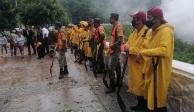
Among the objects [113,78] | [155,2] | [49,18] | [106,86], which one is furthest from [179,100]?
[49,18]

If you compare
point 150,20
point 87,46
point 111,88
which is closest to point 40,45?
point 87,46

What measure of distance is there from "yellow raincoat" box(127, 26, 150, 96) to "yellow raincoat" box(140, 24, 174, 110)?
762 mm

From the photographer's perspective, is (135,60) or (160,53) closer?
(160,53)

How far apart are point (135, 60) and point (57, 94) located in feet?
11.7

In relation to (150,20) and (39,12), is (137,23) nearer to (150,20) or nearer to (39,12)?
(150,20)

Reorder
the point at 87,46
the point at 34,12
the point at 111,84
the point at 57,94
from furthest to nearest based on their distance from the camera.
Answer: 1. the point at 34,12
2. the point at 87,46
3. the point at 57,94
4. the point at 111,84

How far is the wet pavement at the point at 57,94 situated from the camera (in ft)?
29.5

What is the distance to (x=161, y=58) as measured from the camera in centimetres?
629

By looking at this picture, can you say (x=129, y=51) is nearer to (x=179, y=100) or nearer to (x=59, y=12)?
(x=179, y=100)

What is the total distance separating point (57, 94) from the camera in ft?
35.0

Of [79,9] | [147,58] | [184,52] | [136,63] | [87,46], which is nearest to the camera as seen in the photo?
[147,58]

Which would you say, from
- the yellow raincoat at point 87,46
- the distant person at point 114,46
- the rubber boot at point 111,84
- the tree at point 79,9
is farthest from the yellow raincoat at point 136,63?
the tree at point 79,9

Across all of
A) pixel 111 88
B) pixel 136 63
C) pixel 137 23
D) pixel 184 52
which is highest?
pixel 137 23

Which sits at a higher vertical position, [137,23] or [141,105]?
[137,23]
